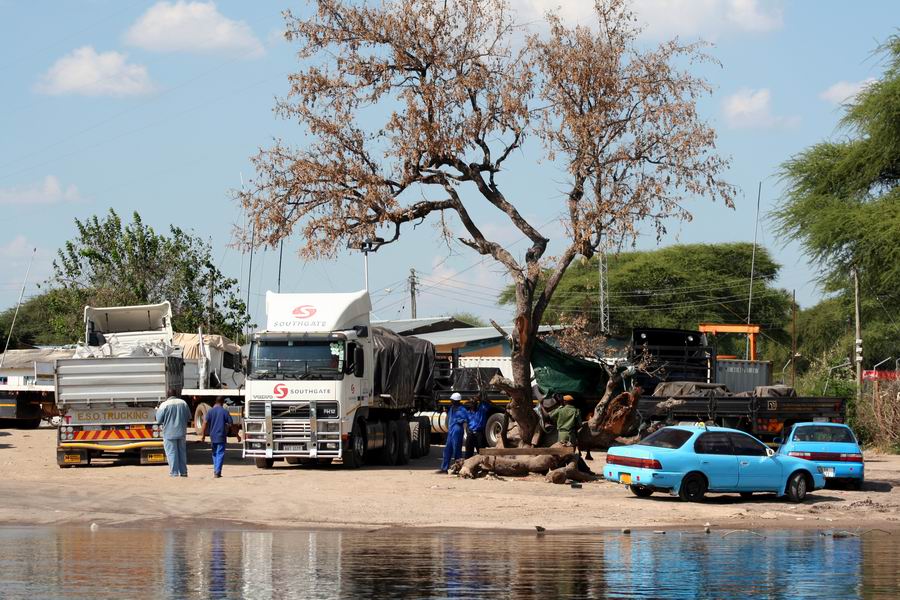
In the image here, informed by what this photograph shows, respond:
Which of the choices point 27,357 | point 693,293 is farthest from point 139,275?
point 693,293

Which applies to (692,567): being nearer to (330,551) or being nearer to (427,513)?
(330,551)

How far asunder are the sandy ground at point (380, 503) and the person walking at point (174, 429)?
1.30 ft

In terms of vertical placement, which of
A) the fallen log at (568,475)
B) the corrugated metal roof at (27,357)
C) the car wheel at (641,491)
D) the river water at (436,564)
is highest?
the corrugated metal roof at (27,357)

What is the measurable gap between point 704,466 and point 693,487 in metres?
0.41

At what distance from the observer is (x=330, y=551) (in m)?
13.9

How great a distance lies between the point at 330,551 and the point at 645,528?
18.3 feet

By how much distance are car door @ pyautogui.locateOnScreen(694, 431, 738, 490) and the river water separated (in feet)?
13.2

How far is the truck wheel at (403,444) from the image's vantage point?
29.8 metres

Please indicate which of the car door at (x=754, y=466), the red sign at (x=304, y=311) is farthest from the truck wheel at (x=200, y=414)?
the car door at (x=754, y=466)

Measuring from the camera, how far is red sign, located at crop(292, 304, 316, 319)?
26219 millimetres

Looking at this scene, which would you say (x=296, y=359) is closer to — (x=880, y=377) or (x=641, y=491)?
(x=641, y=491)

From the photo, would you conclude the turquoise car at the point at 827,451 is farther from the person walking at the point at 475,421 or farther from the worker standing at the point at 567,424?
the person walking at the point at 475,421

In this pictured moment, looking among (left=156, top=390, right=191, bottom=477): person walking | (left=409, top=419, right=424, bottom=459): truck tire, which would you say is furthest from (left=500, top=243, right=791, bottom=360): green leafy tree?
(left=156, top=390, right=191, bottom=477): person walking

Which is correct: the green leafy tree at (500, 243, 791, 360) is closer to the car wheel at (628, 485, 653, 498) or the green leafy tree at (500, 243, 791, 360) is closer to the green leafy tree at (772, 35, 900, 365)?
the green leafy tree at (772, 35, 900, 365)
